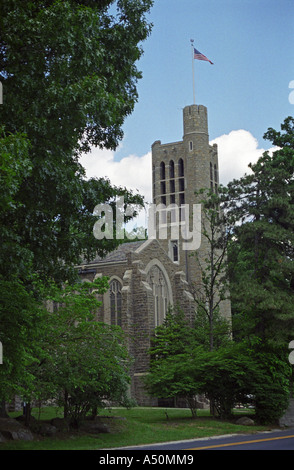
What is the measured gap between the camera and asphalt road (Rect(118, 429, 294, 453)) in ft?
46.2

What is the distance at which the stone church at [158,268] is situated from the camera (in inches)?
1383

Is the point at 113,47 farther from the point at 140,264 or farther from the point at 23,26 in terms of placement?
the point at 140,264

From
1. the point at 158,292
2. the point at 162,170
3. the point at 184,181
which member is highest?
the point at 162,170

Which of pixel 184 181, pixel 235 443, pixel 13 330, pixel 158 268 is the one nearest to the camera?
pixel 13 330

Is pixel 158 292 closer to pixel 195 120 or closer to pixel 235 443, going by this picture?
pixel 195 120

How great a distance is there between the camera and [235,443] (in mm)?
15422

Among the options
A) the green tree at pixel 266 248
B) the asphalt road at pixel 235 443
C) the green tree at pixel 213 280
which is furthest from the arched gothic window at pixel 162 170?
the asphalt road at pixel 235 443

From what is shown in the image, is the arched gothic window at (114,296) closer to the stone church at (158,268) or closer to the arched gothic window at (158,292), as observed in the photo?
the stone church at (158,268)

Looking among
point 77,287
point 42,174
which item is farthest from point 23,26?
point 77,287

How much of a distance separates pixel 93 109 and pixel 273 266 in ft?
41.4

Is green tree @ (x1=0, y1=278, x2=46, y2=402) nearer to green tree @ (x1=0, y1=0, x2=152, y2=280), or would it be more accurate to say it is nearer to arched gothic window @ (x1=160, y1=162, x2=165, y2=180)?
green tree @ (x1=0, y1=0, x2=152, y2=280)

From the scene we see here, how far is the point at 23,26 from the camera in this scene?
11828 mm

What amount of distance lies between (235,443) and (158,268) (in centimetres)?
2389

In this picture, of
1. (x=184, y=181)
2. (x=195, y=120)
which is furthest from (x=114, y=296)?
(x=195, y=120)
